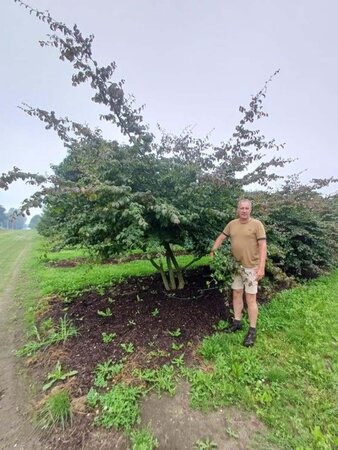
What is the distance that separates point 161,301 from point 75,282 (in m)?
2.63

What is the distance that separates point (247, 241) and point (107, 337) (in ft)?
6.64

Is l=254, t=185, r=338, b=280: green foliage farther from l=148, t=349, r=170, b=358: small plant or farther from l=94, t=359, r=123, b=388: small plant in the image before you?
l=94, t=359, r=123, b=388: small plant

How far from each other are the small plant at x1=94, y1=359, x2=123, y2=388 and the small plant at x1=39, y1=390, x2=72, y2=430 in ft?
0.92

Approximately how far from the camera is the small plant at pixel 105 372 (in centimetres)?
224

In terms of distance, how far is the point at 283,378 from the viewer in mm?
2260

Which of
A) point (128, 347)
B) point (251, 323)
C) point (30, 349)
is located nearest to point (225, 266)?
point (251, 323)

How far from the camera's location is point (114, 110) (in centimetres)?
325

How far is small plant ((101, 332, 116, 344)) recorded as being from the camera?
2.83 m

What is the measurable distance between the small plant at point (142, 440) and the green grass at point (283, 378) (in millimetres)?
438

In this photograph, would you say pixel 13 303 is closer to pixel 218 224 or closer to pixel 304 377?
pixel 218 224

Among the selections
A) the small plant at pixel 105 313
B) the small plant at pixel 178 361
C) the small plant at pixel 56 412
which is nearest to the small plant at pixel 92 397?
the small plant at pixel 56 412

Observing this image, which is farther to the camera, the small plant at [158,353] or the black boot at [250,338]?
the black boot at [250,338]

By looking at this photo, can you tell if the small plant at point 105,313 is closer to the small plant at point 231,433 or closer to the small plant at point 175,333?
the small plant at point 175,333

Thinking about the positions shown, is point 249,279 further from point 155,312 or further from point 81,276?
point 81,276
